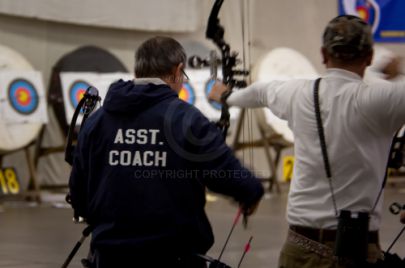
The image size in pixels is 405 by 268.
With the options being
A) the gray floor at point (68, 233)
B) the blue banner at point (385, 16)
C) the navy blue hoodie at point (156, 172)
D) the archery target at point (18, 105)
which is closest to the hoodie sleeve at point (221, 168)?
the navy blue hoodie at point (156, 172)

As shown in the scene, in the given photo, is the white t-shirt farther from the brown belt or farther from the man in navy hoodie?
the man in navy hoodie

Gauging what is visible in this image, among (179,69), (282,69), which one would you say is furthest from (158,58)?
(282,69)

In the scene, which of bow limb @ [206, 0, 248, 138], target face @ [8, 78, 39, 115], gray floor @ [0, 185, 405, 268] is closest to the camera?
bow limb @ [206, 0, 248, 138]

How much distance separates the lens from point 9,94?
20.9 feet

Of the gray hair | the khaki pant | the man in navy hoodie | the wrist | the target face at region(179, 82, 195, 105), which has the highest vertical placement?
the gray hair

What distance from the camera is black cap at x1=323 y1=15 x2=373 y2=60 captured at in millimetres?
1861

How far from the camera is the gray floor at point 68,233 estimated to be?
3.99 m

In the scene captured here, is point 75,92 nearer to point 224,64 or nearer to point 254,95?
point 224,64

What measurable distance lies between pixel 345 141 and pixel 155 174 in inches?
16.8

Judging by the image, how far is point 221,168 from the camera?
179cm

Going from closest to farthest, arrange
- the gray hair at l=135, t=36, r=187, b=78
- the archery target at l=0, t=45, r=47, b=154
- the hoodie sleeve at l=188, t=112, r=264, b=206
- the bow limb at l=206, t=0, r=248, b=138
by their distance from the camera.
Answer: the hoodie sleeve at l=188, t=112, r=264, b=206
the gray hair at l=135, t=36, r=187, b=78
the bow limb at l=206, t=0, r=248, b=138
the archery target at l=0, t=45, r=47, b=154

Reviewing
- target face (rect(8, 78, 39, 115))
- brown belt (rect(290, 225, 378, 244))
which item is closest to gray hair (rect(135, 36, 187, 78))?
brown belt (rect(290, 225, 378, 244))

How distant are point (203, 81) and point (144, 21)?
2.45 ft

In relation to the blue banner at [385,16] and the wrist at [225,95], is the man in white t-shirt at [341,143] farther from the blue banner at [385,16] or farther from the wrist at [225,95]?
the blue banner at [385,16]
